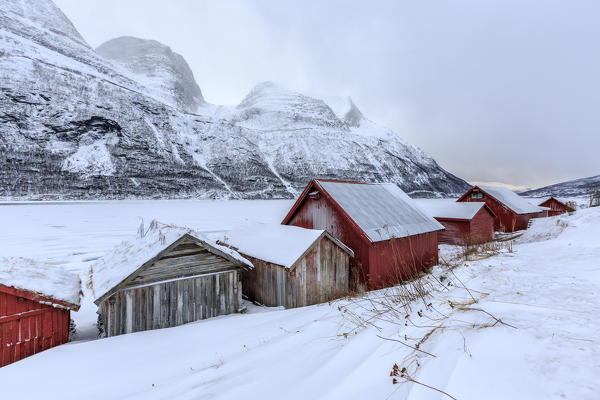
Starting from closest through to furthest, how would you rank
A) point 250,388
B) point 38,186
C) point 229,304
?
point 250,388
point 229,304
point 38,186

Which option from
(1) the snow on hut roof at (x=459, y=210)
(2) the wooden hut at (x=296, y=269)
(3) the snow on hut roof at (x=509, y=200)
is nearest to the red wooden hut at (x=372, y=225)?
(2) the wooden hut at (x=296, y=269)

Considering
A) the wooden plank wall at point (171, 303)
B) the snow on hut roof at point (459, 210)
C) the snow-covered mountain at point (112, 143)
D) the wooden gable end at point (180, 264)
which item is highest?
the snow-covered mountain at point (112, 143)

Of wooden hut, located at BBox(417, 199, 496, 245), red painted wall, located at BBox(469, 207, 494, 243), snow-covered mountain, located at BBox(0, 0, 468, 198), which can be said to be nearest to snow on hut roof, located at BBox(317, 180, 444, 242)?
wooden hut, located at BBox(417, 199, 496, 245)

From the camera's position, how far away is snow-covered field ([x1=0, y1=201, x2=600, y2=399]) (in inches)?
88.8

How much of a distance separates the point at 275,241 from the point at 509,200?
36506 millimetres

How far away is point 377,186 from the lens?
16.2 m

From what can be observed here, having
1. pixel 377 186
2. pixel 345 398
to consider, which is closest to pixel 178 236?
pixel 345 398

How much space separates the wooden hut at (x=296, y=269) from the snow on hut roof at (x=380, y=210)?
229 cm

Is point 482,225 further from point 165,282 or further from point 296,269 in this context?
point 165,282

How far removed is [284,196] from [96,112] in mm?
74034

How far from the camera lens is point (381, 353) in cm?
327

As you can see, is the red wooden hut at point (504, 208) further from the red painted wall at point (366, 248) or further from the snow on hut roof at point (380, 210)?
the red painted wall at point (366, 248)

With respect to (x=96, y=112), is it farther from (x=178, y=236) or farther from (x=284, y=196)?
(x=178, y=236)

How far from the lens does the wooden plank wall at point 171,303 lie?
22.7ft
